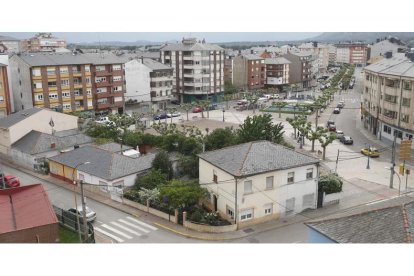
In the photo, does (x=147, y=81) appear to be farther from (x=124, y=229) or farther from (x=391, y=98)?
(x=124, y=229)

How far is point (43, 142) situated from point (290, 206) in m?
20.8

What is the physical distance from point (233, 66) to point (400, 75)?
46104 mm

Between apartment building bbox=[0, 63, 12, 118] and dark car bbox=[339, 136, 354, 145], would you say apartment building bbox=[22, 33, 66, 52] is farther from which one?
dark car bbox=[339, 136, 354, 145]

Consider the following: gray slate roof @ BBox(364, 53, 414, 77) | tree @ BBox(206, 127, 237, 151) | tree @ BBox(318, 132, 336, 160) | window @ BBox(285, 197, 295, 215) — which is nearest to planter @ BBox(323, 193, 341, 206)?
window @ BBox(285, 197, 295, 215)

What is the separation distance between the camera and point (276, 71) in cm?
8775

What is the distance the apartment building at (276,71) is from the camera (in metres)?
87.4

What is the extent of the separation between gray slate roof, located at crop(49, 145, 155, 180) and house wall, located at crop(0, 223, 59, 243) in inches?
338

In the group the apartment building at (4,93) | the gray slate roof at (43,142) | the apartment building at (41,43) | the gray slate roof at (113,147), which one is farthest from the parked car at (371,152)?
the apartment building at (41,43)

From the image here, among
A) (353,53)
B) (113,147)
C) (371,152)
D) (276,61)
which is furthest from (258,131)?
(353,53)

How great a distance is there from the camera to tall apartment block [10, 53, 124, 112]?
50094mm

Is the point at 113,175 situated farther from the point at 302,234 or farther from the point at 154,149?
the point at 302,234

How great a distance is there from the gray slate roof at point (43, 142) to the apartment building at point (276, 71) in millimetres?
57223

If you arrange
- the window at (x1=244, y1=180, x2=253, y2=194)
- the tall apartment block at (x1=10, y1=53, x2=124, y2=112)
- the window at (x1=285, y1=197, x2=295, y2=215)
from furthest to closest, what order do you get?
1. the tall apartment block at (x1=10, y1=53, x2=124, y2=112)
2. the window at (x1=285, y1=197, x2=295, y2=215)
3. the window at (x1=244, y1=180, x2=253, y2=194)

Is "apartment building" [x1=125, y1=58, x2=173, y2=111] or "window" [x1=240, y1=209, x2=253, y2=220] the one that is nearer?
"window" [x1=240, y1=209, x2=253, y2=220]
